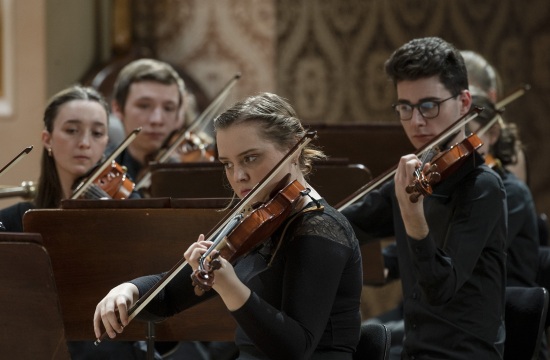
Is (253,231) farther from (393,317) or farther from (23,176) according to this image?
Answer: (23,176)

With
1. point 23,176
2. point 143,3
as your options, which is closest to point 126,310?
point 23,176

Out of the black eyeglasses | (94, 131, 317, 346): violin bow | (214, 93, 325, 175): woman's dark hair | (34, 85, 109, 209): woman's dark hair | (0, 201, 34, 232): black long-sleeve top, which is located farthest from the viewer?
(34, 85, 109, 209): woman's dark hair

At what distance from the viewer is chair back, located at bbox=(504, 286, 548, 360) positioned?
2533 millimetres

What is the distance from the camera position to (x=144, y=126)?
148 inches

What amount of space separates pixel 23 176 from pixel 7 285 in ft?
7.63

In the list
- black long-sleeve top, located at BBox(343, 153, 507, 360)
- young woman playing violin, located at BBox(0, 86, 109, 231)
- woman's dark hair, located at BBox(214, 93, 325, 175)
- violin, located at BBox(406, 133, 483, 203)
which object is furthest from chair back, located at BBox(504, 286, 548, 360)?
young woman playing violin, located at BBox(0, 86, 109, 231)

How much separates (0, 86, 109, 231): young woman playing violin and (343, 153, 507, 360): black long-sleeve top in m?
1.07

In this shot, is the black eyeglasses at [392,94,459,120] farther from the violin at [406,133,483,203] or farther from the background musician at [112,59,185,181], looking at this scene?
the background musician at [112,59,185,181]

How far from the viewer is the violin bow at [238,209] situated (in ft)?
6.32

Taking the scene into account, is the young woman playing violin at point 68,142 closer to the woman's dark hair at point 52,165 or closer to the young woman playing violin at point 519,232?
the woman's dark hair at point 52,165

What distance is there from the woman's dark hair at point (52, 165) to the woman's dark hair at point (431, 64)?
997 millimetres

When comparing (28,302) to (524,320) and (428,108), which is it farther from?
(524,320)

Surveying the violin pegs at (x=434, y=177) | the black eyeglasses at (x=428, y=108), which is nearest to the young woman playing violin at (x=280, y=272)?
the violin pegs at (x=434, y=177)

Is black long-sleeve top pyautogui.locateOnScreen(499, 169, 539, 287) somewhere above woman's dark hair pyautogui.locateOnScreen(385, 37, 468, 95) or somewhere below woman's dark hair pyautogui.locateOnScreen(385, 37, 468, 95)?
below
